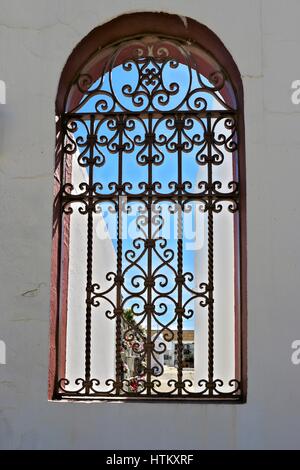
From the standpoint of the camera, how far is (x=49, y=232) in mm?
3393

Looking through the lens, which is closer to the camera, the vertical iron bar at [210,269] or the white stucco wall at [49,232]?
the white stucco wall at [49,232]

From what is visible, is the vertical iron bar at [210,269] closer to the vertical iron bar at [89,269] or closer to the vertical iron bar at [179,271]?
the vertical iron bar at [179,271]

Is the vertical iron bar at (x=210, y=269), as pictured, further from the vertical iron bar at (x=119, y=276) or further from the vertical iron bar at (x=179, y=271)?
the vertical iron bar at (x=119, y=276)

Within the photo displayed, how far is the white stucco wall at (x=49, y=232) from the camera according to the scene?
3.17 m

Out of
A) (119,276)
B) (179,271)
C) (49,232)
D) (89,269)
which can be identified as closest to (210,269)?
(179,271)

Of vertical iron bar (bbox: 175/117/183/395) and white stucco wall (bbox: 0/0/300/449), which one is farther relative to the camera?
vertical iron bar (bbox: 175/117/183/395)

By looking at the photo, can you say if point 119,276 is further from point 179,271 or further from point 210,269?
point 210,269

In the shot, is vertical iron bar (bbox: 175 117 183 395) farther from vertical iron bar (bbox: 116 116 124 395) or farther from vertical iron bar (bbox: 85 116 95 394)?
vertical iron bar (bbox: 85 116 95 394)

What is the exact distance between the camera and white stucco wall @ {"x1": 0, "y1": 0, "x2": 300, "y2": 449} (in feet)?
10.4
